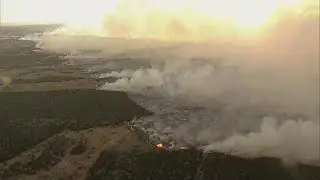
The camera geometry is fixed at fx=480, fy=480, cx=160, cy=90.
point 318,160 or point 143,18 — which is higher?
point 143,18

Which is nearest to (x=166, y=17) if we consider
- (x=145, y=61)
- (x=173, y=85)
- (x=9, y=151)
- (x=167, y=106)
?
(x=145, y=61)

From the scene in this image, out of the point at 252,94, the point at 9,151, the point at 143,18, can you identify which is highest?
the point at 143,18

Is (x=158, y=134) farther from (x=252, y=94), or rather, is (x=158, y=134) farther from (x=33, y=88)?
(x=33, y=88)

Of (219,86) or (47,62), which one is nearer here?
(219,86)

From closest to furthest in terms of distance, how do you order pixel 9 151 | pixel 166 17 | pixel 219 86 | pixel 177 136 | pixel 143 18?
pixel 9 151 → pixel 177 136 → pixel 219 86 → pixel 166 17 → pixel 143 18

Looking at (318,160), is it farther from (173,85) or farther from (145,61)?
(145,61)

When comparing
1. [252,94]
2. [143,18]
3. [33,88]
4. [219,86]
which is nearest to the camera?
[252,94]
